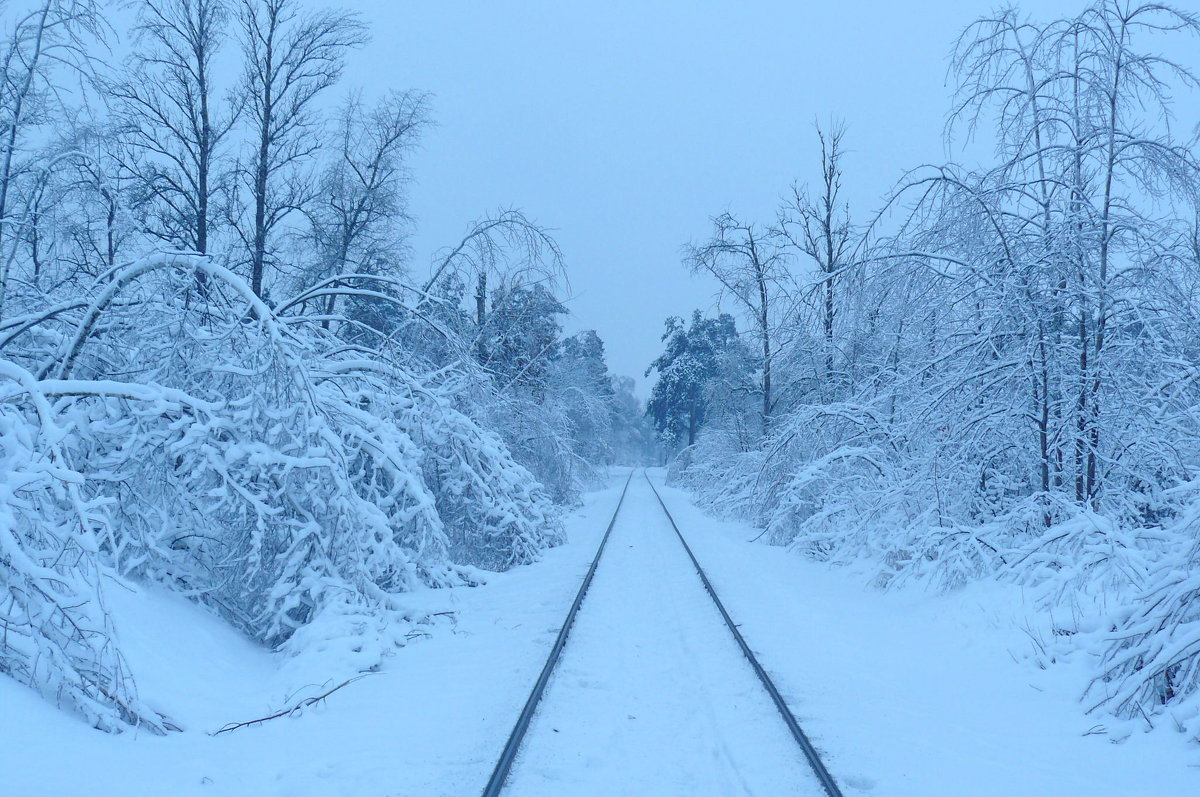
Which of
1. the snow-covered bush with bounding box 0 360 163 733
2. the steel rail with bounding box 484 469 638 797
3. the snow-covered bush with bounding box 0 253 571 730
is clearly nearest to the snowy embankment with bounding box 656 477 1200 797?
the steel rail with bounding box 484 469 638 797

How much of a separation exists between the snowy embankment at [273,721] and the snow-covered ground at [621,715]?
20 mm

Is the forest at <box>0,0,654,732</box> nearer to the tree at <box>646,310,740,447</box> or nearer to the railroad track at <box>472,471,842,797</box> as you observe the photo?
the railroad track at <box>472,471,842,797</box>

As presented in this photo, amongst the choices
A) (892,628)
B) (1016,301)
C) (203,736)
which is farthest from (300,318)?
(1016,301)

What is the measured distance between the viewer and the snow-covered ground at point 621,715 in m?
4.75

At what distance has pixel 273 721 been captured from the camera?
5.88m

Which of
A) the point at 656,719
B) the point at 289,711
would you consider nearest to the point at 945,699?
the point at 656,719

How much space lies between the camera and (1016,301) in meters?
9.48

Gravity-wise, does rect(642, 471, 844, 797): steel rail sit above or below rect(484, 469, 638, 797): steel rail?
above

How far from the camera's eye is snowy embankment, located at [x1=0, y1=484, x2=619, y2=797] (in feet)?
15.2

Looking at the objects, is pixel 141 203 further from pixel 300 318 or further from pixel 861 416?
pixel 861 416

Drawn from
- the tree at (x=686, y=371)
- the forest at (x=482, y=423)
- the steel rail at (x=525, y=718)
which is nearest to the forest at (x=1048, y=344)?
the forest at (x=482, y=423)

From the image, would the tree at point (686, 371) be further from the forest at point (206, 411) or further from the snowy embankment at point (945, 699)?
the snowy embankment at point (945, 699)

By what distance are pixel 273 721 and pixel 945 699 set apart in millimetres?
5421

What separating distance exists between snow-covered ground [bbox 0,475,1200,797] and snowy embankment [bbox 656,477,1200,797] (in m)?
0.02
